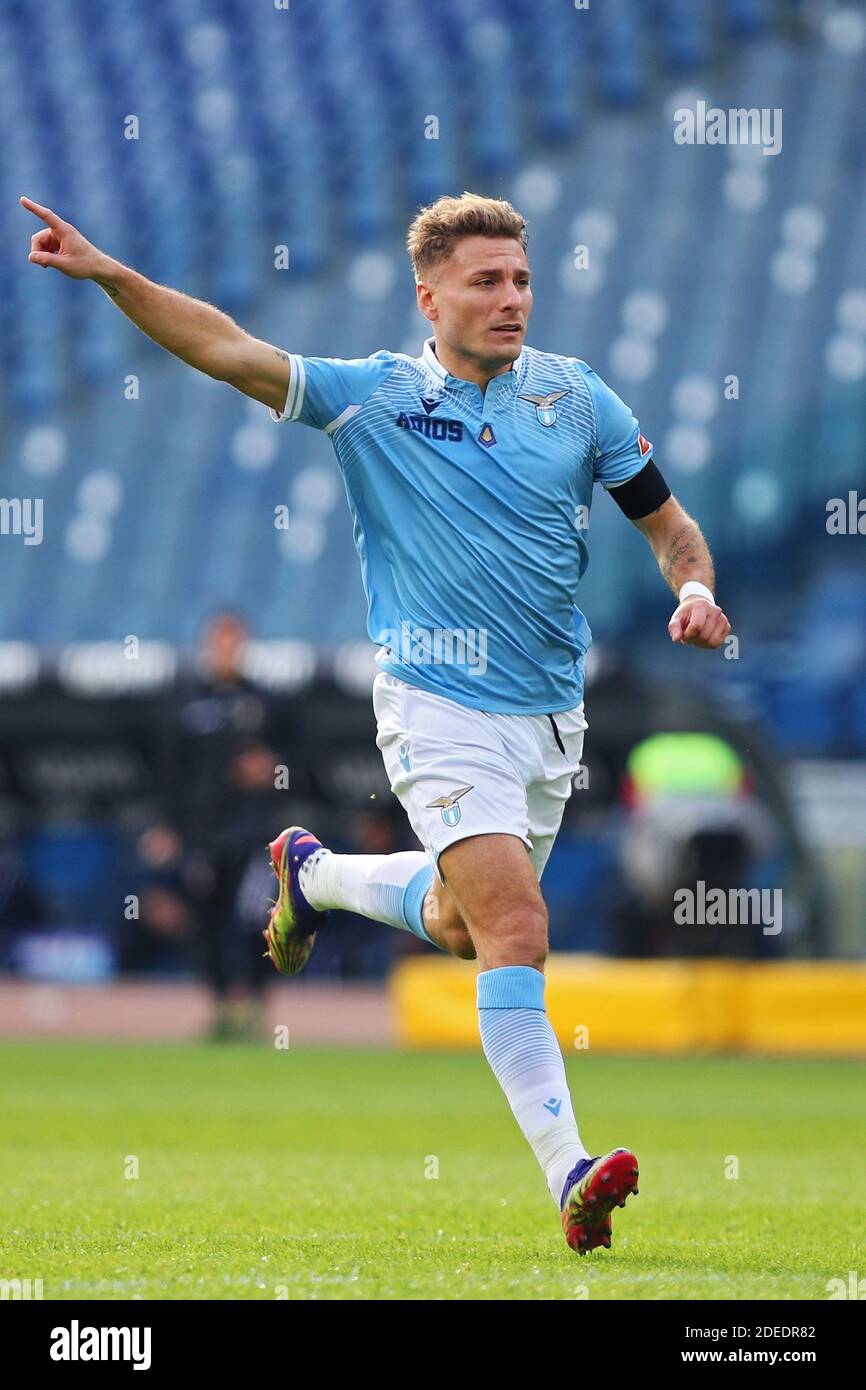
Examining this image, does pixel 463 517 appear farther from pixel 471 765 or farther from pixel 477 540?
pixel 471 765

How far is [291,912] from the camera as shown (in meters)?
5.63

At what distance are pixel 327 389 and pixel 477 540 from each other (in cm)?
47

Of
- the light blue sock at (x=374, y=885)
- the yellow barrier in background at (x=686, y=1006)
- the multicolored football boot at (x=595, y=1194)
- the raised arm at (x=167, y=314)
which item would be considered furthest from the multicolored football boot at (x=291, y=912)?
the yellow barrier in background at (x=686, y=1006)

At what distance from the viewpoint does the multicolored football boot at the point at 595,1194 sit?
13.2 ft

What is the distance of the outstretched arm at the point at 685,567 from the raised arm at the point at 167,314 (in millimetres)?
1022

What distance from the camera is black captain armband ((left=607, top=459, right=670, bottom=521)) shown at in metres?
5.02

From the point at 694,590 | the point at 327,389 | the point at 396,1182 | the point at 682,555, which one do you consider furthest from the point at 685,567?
the point at 396,1182

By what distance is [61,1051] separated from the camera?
11648 millimetres

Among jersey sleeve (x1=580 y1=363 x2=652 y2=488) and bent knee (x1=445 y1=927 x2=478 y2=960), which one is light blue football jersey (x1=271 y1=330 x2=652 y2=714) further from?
bent knee (x1=445 y1=927 x2=478 y2=960)

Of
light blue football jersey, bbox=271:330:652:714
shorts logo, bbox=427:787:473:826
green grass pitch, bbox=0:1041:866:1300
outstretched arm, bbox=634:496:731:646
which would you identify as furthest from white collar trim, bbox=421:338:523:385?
green grass pitch, bbox=0:1041:866:1300

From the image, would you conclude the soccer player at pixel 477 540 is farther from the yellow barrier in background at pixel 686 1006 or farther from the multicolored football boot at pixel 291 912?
the yellow barrier in background at pixel 686 1006
